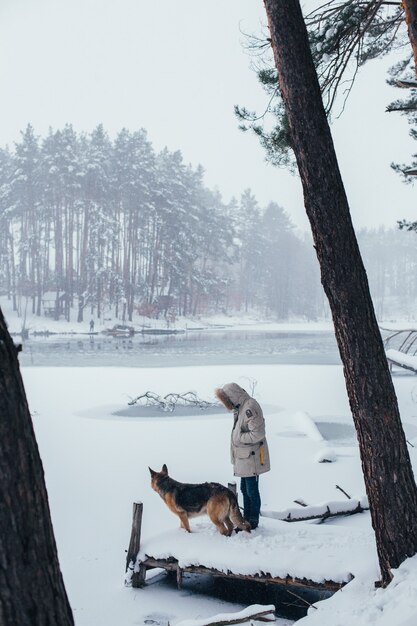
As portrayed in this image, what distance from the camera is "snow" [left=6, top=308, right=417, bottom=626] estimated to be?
5.75m

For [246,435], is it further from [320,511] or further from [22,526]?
[22,526]

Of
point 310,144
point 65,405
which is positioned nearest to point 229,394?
point 310,144

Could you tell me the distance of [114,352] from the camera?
119 ft

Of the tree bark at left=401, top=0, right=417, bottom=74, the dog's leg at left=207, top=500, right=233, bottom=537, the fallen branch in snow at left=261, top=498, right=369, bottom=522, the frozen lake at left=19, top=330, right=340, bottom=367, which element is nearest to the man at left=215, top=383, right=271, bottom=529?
the dog's leg at left=207, top=500, right=233, bottom=537

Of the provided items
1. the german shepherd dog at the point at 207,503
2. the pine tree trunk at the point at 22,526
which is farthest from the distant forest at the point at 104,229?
the pine tree trunk at the point at 22,526

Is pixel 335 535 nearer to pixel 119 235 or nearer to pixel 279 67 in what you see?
pixel 279 67

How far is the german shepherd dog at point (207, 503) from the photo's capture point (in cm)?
658

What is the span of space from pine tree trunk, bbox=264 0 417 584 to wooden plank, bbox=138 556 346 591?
999mm

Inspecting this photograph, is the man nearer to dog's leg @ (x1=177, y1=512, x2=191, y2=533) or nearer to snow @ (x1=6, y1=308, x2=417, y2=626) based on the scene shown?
snow @ (x1=6, y1=308, x2=417, y2=626)

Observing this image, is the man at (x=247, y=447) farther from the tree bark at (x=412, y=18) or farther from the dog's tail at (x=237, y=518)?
the tree bark at (x=412, y=18)

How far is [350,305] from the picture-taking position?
15.5 feet

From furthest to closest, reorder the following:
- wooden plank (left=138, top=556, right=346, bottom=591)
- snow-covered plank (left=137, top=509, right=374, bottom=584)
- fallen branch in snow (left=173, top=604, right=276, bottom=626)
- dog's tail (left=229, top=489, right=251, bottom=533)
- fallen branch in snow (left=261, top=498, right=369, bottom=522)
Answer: fallen branch in snow (left=261, top=498, right=369, bottom=522) → dog's tail (left=229, top=489, right=251, bottom=533) → snow-covered plank (left=137, top=509, right=374, bottom=584) → wooden plank (left=138, top=556, right=346, bottom=591) → fallen branch in snow (left=173, top=604, right=276, bottom=626)

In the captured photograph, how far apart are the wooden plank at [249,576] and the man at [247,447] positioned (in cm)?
79

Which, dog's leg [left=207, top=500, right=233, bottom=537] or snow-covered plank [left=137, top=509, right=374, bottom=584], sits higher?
dog's leg [left=207, top=500, right=233, bottom=537]
